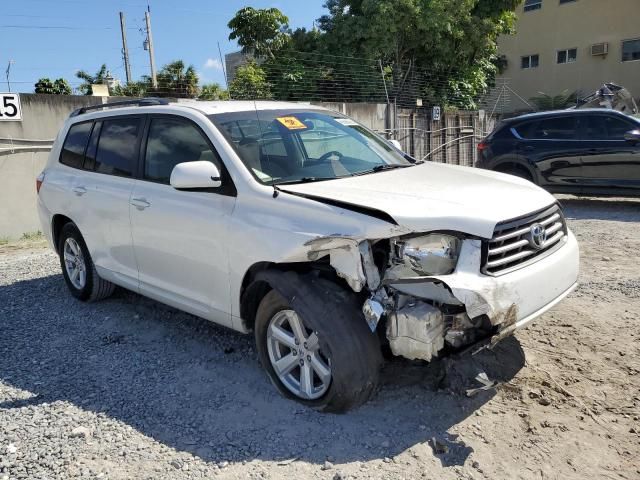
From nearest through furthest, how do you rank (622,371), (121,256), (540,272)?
(540,272) → (622,371) → (121,256)

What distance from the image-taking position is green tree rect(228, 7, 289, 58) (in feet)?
61.9

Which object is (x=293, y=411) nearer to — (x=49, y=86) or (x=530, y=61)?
(x=49, y=86)

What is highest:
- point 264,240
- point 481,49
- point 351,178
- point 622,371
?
point 481,49

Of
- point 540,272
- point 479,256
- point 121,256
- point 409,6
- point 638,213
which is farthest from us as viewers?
point 409,6

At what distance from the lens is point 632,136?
353 inches

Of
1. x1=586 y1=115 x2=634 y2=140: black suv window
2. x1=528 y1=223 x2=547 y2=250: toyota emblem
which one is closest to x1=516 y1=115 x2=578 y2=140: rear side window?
x1=586 y1=115 x2=634 y2=140: black suv window

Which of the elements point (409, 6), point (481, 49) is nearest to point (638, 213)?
point (409, 6)

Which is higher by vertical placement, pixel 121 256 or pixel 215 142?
pixel 215 142

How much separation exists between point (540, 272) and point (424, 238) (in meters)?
0.74

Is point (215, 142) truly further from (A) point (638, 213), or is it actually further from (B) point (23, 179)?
(A) point (638, 213)

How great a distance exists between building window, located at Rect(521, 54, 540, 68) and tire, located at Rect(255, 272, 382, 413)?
92.8 feet

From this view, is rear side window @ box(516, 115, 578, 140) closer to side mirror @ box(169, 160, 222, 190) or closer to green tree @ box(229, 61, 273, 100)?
green tree @ box(229, 61, 273, 100)

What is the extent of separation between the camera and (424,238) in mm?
2984

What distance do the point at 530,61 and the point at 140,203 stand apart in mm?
28076
